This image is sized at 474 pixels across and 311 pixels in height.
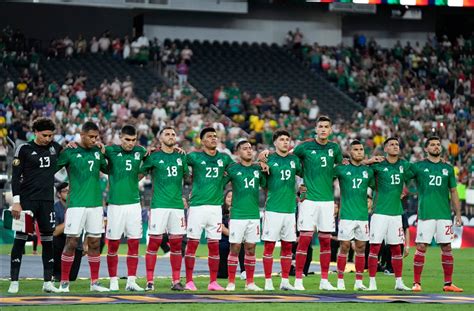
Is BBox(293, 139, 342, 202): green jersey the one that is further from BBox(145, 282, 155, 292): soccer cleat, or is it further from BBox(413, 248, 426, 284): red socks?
BBox(145, 282, 155, 292): soccer cleat

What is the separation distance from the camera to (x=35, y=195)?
17.4m

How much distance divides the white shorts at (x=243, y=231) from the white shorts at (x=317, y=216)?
86 cm

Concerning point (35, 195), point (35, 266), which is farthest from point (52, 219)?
point (35, 266)

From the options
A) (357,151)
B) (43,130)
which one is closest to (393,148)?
(357,151)

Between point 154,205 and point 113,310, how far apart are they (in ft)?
11.6

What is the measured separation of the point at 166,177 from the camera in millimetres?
18141

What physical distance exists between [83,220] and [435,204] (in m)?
5.80

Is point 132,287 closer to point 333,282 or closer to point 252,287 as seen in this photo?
point 252,287

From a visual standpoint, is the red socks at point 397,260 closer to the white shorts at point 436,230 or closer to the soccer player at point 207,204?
the white shorts at point 436,230

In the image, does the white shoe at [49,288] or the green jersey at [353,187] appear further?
the green jersey at [353,187]

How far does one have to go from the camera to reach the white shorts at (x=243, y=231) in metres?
18.3

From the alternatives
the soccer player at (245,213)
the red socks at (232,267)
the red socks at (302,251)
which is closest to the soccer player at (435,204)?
the red socks at (302,251)

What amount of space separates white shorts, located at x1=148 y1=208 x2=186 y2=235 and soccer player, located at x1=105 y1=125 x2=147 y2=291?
0.21 m

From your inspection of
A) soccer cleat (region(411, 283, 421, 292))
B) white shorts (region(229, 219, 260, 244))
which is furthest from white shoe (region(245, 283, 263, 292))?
soccer cleat (region(411, 283, 421, 292))
